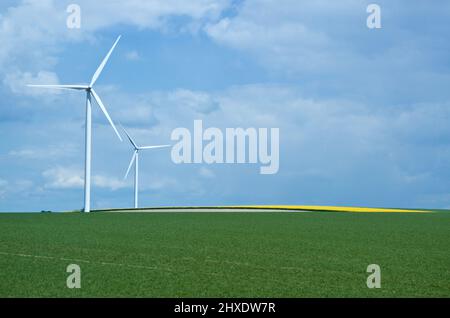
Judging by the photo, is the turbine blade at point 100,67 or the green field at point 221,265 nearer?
the green field at point 221,265

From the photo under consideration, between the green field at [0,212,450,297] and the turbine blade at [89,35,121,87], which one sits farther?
the turbine blade at [89,35,121,87]

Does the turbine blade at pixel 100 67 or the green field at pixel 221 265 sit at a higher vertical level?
the turbine blade at pixel 100 67

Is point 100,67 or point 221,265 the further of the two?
point 100,67

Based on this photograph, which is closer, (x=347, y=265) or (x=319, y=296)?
(x=319, y=296)

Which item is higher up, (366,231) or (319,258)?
(366,231)

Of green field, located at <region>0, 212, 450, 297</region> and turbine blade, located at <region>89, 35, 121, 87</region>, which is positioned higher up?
turbine blade, located at <region>89, 35, 121, 87</region>

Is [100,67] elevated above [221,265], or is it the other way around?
[100,67]

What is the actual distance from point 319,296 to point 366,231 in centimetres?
2026

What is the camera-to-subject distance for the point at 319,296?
42.4 ft
